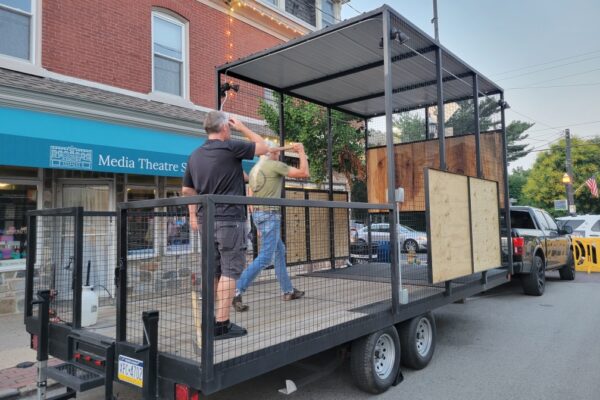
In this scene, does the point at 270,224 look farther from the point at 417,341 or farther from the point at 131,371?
the point at 417,341

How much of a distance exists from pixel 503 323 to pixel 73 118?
764 centimetres

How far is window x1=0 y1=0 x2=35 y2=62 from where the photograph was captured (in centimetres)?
715

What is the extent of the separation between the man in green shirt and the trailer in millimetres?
162

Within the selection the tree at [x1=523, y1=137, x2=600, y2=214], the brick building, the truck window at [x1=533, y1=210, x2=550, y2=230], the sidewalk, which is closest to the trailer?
the sidewalk

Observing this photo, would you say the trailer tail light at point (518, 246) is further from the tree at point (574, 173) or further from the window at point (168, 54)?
the tree at point (574, 173)

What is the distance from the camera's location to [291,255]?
6.20m

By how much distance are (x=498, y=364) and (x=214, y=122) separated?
4092 millimetres

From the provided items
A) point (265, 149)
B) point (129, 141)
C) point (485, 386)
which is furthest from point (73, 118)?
point (485, 386)

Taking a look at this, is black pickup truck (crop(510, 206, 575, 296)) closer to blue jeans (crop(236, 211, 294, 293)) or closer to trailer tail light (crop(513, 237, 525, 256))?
trailer tail light (crop(513, 237, 525, 256))

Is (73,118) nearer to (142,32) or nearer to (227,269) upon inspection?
(142,32)

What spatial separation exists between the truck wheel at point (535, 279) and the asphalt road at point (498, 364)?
33.0 inches

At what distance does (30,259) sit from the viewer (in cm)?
370

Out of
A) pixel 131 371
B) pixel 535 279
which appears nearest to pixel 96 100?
pixel 131 371

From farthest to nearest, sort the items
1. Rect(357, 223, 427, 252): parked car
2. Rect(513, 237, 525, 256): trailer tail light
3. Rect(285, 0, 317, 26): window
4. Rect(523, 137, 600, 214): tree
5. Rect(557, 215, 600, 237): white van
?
Rect(523, 137, 600, 214): tree < Rect(557, 215, 600, 237): white van < Rect(285, 0, 317, 26): window < Rect(513, 237, 525, 256): trailer tail light < Rect(357, 223, 427, 252): parked car
